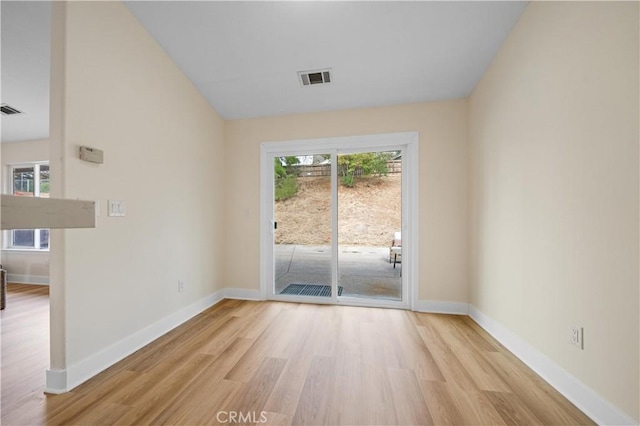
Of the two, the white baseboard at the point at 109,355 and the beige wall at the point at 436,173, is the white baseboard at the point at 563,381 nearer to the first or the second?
the beige wall at the point at 436,173

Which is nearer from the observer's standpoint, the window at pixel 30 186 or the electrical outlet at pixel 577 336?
the electrical outlet at pixel 577 336

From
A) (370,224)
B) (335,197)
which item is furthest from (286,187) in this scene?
(370,224)

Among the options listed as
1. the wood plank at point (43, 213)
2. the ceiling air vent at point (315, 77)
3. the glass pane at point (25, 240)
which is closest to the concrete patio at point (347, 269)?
the ceiling air vent at point (315, 77)

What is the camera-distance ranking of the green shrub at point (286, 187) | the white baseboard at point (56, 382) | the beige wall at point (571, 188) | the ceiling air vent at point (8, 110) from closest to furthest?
the beige wall at point (571, 188) < the white baseboard at point (56, 382) < the ceiling air vent at point (8, 110) < the green shrub at point (286, 187)

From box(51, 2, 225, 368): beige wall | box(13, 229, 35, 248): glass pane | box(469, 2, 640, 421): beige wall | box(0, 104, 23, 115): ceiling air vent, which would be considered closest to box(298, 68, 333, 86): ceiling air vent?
box(51, 2, 225, 368): beige wall

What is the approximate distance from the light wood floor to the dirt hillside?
3.65 feet

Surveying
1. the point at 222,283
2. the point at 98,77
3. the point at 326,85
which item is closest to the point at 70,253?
the point at 98,77

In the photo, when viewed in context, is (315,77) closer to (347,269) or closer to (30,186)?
(347,269)

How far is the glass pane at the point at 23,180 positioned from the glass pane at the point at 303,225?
4.50 metres

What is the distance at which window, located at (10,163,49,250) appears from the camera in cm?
426

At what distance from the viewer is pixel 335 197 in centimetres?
319

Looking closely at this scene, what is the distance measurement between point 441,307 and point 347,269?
3.79 feet

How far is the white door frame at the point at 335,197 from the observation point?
292 cm

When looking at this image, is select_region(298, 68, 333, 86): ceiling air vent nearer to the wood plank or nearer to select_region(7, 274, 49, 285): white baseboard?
the wood plank
